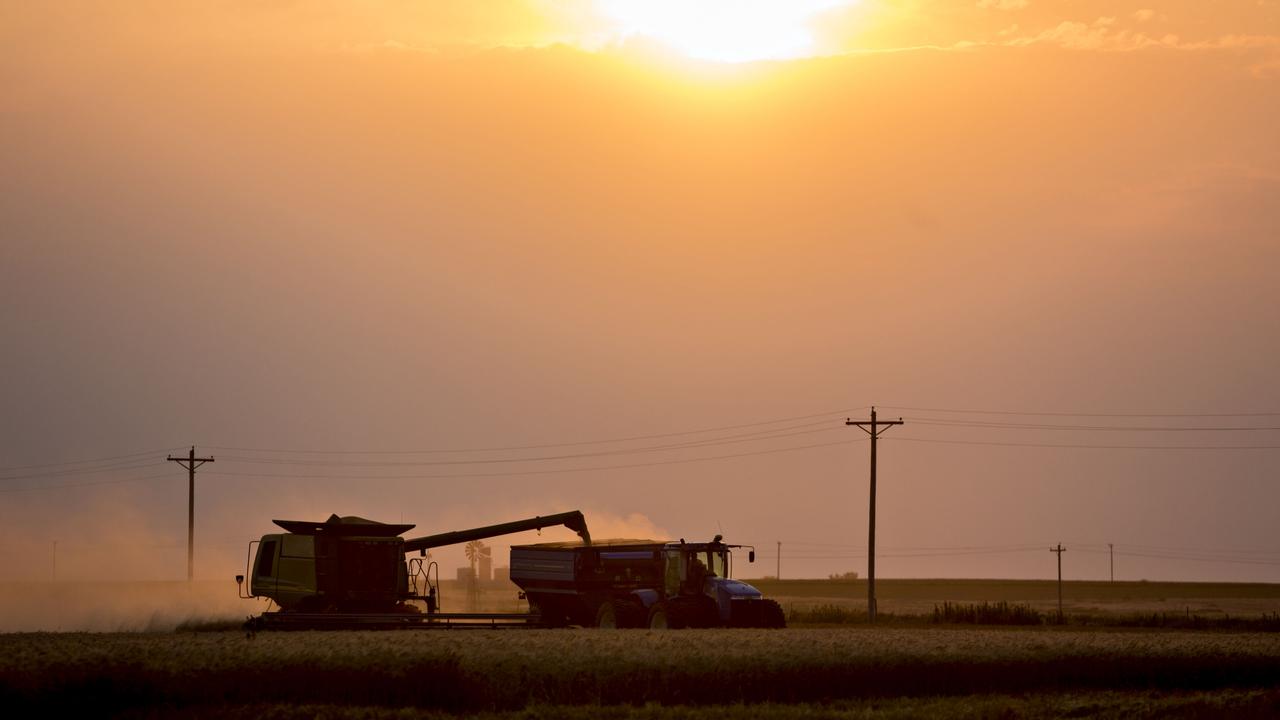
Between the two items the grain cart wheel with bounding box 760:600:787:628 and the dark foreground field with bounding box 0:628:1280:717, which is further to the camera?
the grain cart wheel with bounding box 760:600:787:628

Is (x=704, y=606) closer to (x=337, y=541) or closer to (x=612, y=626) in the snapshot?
(x=612, y=626)

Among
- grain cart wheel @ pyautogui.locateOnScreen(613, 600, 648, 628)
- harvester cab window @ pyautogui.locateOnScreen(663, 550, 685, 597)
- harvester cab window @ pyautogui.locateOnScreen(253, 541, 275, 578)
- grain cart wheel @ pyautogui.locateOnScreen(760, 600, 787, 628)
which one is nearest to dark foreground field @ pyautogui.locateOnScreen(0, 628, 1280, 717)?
grain cart wheel @ pyautogui.locateOnScreen(760, 600, 787, 628)

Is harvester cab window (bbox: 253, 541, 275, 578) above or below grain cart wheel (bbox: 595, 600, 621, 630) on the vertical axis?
above

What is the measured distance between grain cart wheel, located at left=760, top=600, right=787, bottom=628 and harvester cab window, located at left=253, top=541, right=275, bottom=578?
16.3 meters

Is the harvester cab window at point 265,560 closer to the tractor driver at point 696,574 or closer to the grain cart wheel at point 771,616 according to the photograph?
the tractor driver at point 696,574

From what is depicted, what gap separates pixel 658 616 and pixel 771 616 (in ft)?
12.3

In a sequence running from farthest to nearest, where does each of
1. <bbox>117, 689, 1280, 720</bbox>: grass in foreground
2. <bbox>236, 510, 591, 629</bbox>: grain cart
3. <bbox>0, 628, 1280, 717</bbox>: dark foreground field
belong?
<bbox>236, 510, 591, 629</bbox>: grain cart, <bbox>0, 628, 1280, 717</bbox>: dark foreground field, <bbox>117, 689, 1280, 720</bbox>: grass in foreground

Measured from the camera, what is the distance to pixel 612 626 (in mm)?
50031

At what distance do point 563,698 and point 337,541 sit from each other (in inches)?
811

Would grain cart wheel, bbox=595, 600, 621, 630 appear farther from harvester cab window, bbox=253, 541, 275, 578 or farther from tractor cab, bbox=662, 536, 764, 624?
harvester cab window, bbox=253, 541, 275, 578

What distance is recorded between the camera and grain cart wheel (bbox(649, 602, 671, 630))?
48.7 metres

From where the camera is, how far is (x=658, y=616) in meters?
49.1

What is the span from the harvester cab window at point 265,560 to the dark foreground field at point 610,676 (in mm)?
13271

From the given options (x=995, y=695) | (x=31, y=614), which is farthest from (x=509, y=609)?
(x=995, y=695)
